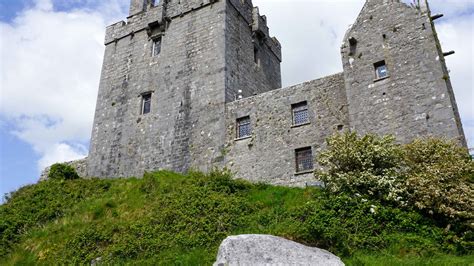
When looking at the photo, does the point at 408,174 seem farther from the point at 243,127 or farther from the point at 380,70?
the point at 243,127

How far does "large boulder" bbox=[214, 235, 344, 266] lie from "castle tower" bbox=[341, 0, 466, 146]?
8.09m

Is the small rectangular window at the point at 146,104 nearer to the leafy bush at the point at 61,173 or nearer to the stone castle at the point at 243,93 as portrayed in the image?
the stone castle at the point at 243,93

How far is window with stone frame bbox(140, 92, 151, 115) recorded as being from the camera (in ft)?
82.9

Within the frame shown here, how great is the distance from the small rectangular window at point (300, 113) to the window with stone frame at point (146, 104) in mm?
8853

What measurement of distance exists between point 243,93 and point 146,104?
18.5ft

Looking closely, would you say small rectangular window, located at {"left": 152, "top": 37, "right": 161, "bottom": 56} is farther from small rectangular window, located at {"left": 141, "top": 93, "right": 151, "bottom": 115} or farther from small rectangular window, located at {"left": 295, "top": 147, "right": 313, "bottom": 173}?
small rectangular window, located at {"left": 295, "top": 147, "right": 313, "bottom": 173}

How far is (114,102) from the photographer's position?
26562 millimetres

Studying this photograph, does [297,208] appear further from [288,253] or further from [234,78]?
[234,78]

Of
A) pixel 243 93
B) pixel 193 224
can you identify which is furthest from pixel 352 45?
pixel 193 224

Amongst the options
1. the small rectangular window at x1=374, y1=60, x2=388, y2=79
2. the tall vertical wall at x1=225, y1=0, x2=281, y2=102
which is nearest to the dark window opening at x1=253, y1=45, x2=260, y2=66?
the tall vertical wall at x1=225, y1=0, x2=281, y2=102

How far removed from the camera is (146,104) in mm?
25531

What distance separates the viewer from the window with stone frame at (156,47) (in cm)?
2656

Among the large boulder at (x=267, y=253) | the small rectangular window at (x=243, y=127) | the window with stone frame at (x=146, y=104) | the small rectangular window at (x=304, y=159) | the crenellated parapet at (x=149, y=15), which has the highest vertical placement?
the crenellated parapet at (x=149, y=15)

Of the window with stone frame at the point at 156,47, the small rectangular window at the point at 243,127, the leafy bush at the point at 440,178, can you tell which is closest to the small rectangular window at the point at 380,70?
the leafy bush at the point at 440,178
